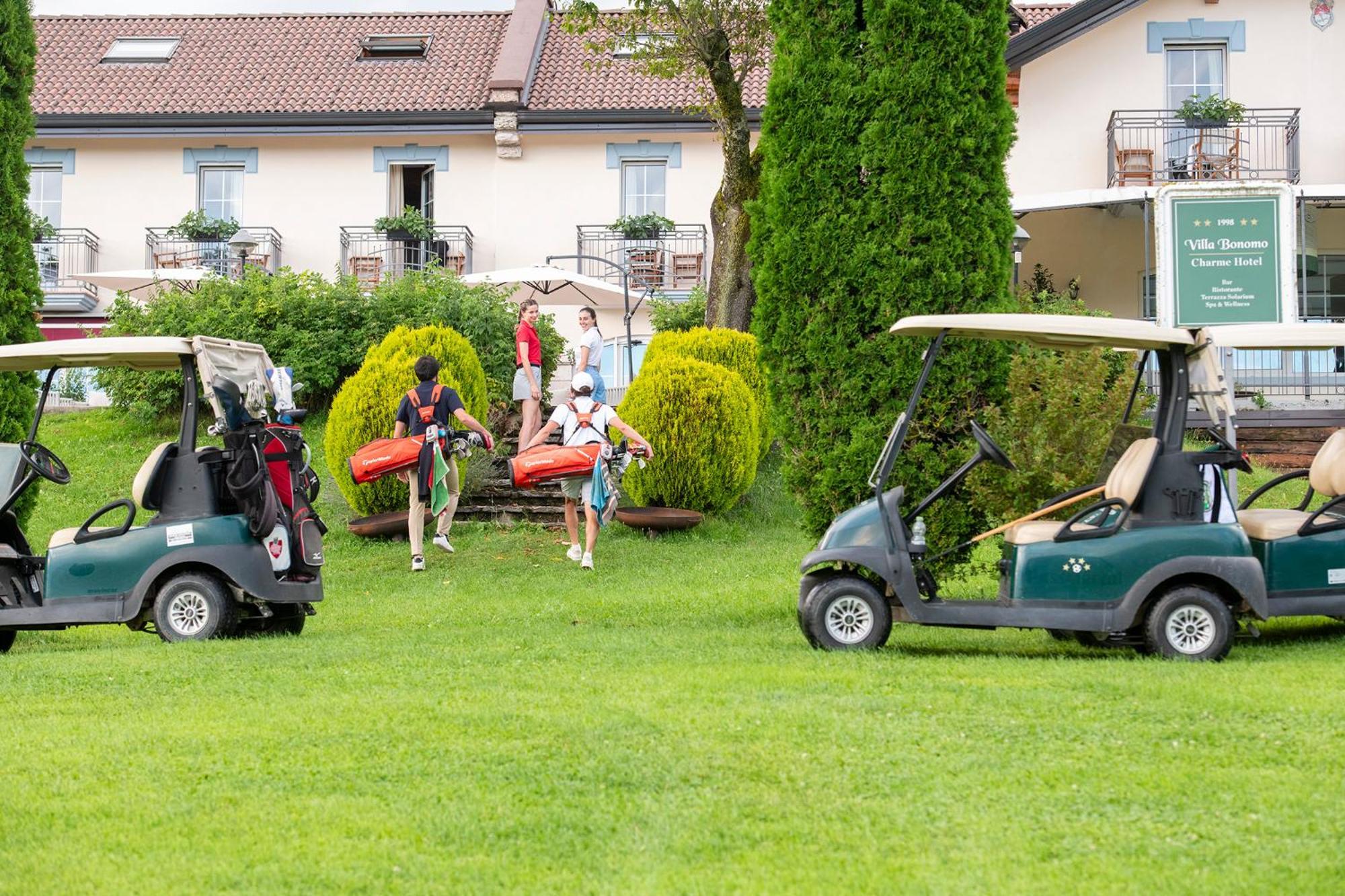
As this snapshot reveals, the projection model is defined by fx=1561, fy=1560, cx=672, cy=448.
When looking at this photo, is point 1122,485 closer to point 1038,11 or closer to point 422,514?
point 422,514

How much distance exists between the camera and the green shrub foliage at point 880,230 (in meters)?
10.8

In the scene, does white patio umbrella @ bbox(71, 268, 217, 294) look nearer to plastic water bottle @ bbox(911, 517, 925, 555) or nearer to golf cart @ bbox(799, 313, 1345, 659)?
plastic water bottle @ bbox(911, 517, 925, 555)

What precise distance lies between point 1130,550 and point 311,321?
16.0 meters

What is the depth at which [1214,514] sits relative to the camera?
889cm

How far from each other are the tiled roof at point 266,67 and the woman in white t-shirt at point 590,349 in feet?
44.7

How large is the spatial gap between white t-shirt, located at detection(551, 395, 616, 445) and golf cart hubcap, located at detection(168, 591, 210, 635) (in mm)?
4553

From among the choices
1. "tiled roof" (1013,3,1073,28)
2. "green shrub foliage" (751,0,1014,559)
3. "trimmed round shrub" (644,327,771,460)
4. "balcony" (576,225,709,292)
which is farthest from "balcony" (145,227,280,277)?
"green shrub foliage" (751,0,1014,559)

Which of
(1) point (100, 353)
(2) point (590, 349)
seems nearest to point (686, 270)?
(2) point (590, 349)

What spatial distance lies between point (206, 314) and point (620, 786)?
58.0ft

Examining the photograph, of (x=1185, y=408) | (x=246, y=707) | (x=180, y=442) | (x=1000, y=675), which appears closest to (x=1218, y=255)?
(x=1185, y=408)

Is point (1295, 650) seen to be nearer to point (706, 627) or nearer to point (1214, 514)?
point (1214, 514)

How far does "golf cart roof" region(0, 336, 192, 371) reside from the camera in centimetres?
1019

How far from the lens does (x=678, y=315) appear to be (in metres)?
25.3

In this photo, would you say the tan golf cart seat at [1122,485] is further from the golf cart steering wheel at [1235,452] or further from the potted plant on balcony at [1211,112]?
the potted plant on balcony at [1211,112]
